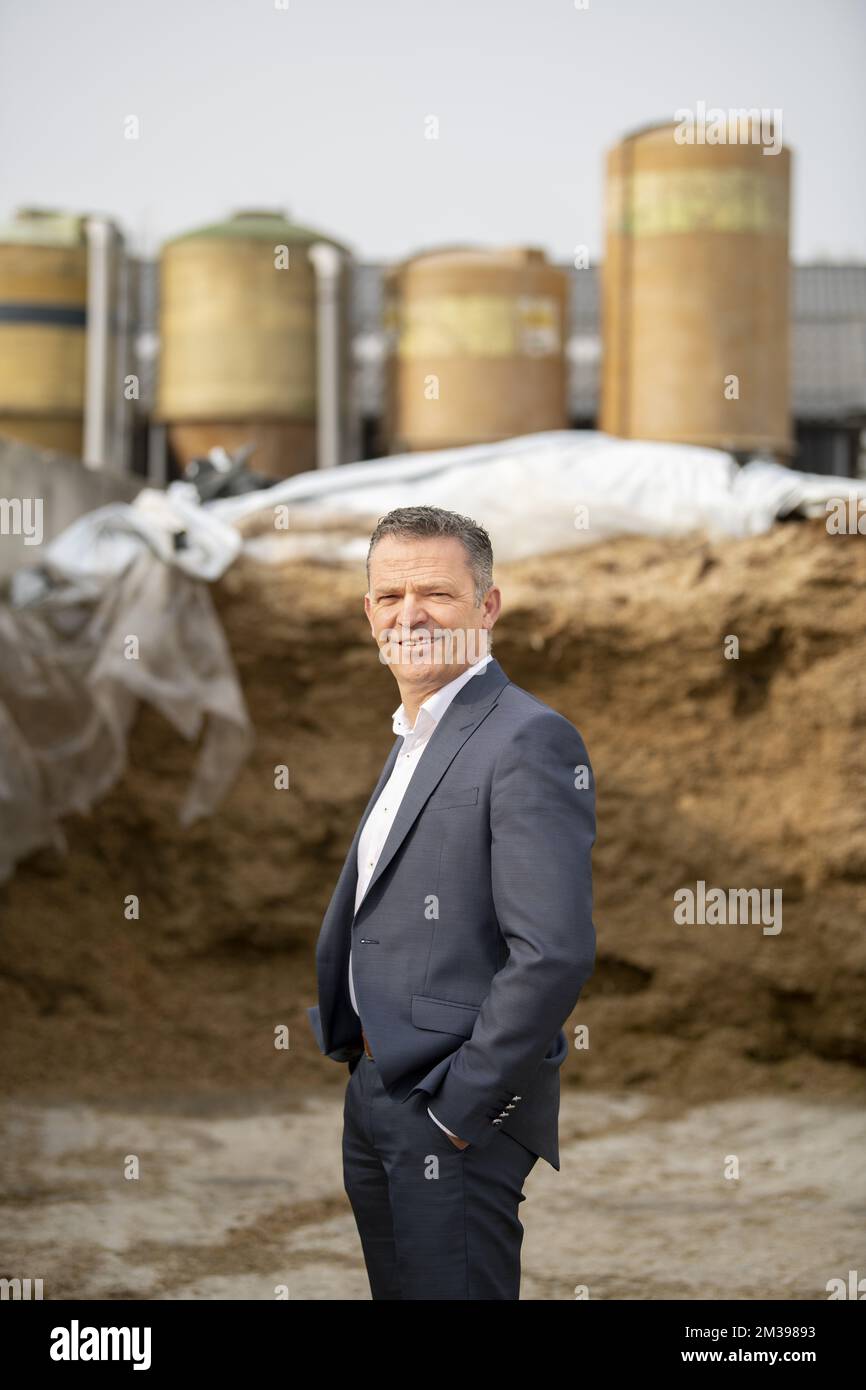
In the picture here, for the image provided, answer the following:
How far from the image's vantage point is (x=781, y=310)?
9.35m

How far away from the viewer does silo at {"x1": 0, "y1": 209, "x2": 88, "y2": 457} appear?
9570 mm

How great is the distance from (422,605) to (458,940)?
52 cm

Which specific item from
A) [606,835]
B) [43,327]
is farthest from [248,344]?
[606,835]

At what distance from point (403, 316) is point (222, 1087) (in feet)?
18.2

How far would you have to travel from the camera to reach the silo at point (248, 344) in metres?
9.91

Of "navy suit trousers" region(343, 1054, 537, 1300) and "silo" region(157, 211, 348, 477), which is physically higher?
"silo" region(157, 211, 348, 477)

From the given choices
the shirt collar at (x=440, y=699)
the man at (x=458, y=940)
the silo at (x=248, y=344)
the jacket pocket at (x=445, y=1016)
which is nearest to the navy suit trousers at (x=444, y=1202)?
the man at (x=458, y=940)

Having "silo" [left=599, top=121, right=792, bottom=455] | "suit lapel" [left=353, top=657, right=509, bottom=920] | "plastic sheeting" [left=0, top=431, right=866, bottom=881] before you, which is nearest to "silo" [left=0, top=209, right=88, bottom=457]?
"plastic sheeting" [left=0, top=431, right=866, bottom=881]

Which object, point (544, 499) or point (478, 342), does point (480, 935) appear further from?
point (478, 342)

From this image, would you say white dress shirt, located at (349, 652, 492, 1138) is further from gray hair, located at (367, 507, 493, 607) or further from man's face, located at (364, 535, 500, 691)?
gray hair, located at (367, 507, 493, 607)

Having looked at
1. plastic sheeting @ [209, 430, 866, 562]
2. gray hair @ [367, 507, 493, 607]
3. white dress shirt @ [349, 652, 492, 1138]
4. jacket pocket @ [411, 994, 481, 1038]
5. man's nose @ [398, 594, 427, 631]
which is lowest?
jacket pocket @ [411, 994, 481, 1038]

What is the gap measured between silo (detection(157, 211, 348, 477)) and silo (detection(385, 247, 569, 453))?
77 centimetres

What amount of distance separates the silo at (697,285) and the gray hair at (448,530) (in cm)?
720
